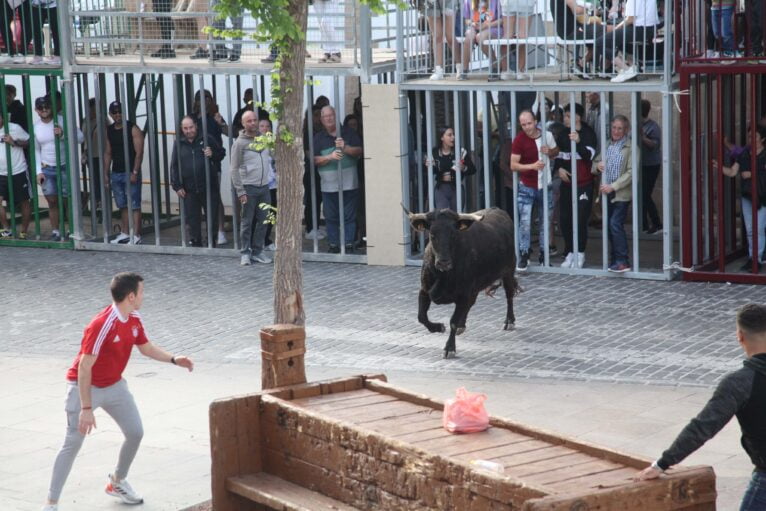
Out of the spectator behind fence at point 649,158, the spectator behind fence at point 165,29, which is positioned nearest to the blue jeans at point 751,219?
the spectator behind fence at point 649,158

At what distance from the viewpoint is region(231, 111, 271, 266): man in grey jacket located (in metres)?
17.0

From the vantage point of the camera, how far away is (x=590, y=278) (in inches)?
627

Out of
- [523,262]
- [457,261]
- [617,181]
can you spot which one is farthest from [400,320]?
[617,181]

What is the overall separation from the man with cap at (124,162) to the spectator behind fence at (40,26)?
3.98ft

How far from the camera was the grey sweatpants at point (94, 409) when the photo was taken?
319 inches

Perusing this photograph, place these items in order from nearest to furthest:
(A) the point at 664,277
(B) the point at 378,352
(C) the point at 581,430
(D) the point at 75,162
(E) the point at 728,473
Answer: (E) the point at 728,473 < (C) the point at 581,430 < (B) the point at 378,352 < (A) the point at 664,277 < (D) the point at 75,162

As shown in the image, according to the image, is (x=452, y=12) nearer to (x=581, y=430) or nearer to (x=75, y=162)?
(x=75, y=162)

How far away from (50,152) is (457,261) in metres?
9.07

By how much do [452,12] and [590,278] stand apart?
3.83 meters

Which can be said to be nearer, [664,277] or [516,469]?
[516,469]

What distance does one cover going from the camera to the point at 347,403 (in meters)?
7.42

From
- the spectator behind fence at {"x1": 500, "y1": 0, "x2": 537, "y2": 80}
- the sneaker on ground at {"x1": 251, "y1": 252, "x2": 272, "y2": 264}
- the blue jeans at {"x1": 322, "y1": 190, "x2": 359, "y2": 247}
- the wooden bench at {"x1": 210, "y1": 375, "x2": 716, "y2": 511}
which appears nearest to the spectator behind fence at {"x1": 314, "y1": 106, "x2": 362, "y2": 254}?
the blue jeans at {"x1": 322, "y1": 190, "x2": 359, "y2": 247}

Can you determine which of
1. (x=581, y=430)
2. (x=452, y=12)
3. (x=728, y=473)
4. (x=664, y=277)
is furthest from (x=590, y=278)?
(x=728, y=473)

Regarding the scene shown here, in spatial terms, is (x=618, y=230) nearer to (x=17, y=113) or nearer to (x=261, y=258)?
(x=261, y=258)
